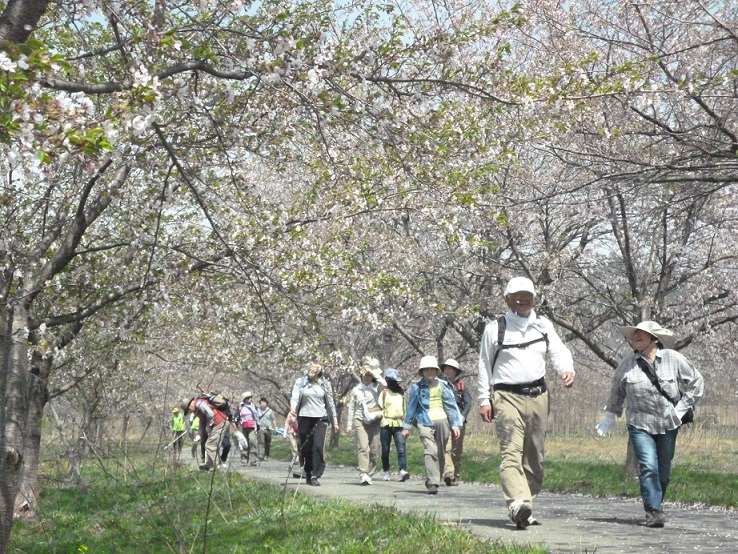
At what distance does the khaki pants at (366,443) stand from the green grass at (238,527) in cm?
176

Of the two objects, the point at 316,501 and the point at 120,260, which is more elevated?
the point at 120,260

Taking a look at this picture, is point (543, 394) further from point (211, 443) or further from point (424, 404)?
point (211, 443)

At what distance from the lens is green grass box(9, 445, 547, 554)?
7496mm

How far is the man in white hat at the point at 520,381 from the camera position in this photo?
8.41 metres

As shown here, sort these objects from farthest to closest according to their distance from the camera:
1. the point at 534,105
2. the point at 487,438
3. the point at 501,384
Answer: the point at 487,438 → the point at 501,384 → the point at 534,105

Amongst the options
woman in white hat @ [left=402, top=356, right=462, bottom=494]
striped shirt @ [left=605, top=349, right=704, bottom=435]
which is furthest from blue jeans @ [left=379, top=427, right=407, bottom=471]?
striped shirt @ [left=605, top=349, right=704, bottom=435]

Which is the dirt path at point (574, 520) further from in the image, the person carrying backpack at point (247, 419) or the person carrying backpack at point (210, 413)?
the person carrying backpack at point (247, 419)

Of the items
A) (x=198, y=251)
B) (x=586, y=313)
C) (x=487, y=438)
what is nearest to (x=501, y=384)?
(x=198, y=251)

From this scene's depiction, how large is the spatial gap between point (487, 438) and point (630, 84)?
29.8 m

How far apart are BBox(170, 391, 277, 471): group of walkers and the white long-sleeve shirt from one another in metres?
2.58

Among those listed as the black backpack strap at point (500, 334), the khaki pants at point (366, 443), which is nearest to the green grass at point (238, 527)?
the black backpack strap at point (500, 334)

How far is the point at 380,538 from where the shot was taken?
8.13 metres

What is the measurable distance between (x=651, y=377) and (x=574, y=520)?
1558mm

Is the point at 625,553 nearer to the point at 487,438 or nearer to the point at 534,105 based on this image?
the point at 534,105
